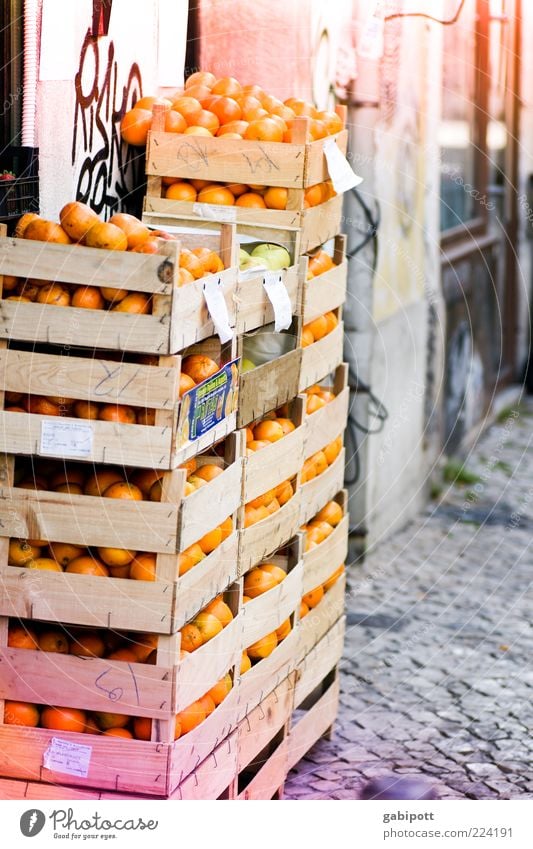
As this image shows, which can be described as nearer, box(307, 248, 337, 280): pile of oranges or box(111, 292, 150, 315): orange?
box(111, 292, 150, 315): orange

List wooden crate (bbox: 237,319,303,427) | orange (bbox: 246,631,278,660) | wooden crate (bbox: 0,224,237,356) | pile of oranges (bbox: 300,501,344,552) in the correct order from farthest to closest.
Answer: pile of oranges (bbox: 300,501,344,552) < orange (bbox: 246,631,278,660) < wooden crate (bbox: 237,319,303,427) < wooden crate (bbox: 0,224,237,356)

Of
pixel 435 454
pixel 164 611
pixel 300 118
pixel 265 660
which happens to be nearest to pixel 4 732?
pixel 164 611

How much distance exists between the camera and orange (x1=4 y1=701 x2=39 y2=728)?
346 cm

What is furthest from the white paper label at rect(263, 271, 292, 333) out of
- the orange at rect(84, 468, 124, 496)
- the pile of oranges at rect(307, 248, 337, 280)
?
the orange at rect(84, 468, 124, 496)

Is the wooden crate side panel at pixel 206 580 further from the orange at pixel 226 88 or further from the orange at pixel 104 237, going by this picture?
the orange at pixel 226 88

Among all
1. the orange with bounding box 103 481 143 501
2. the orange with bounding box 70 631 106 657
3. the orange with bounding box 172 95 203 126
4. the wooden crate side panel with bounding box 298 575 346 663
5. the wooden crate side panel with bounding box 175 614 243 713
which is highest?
the orange with bounding box 172 95 203 126

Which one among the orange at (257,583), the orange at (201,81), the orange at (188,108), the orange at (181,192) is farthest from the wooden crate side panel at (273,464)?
the orange at (201,81)

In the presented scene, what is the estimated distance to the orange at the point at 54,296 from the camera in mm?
3279

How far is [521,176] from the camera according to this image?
11352 millimetres

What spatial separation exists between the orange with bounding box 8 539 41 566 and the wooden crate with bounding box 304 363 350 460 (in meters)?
1.15

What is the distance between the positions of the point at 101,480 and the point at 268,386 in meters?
0.71

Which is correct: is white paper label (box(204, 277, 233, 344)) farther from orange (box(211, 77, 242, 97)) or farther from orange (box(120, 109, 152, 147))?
orange (box(211, 77, 242, 97))

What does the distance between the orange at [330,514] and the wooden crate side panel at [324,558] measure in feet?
0.07

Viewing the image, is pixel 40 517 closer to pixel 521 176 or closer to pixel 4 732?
pixel 4 732
